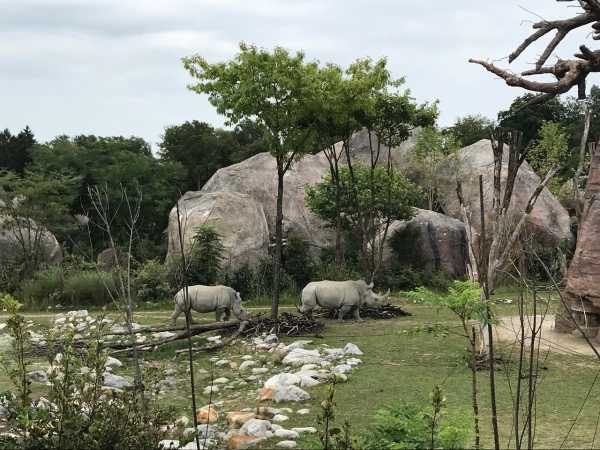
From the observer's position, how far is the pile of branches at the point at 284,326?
1377cm

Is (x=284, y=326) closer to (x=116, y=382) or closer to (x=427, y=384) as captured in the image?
(x=116, y=382)

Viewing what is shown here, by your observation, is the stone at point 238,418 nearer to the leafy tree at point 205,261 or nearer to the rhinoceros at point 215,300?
the rhinoceros at point 215,300

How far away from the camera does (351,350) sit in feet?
38.4

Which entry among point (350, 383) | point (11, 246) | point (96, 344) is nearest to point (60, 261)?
point (11, 246)

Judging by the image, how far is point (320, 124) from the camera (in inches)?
662

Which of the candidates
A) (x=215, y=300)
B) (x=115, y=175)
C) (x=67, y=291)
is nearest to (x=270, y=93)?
(x=215, y=300)

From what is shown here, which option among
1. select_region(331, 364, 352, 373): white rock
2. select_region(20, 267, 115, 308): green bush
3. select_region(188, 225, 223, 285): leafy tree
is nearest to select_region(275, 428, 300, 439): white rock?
select_region(331, 364, 352, 373): white rock

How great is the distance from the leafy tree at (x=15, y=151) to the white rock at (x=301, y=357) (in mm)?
26362

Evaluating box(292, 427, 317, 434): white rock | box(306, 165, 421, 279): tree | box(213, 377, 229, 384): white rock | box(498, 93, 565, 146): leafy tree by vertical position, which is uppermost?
box(498, 93, 565, 146): leafy tree

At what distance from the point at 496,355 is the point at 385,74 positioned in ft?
32.9

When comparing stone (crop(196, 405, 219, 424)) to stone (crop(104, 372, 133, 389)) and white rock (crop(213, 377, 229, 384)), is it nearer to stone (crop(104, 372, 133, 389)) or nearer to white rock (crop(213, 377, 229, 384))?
white rock (crop(213, 377, 229, 384))

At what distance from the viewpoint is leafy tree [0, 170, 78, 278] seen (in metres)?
23.3

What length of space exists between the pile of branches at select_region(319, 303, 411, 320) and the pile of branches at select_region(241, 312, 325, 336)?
1.77 metres

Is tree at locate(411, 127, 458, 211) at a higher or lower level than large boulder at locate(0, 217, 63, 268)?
higher
